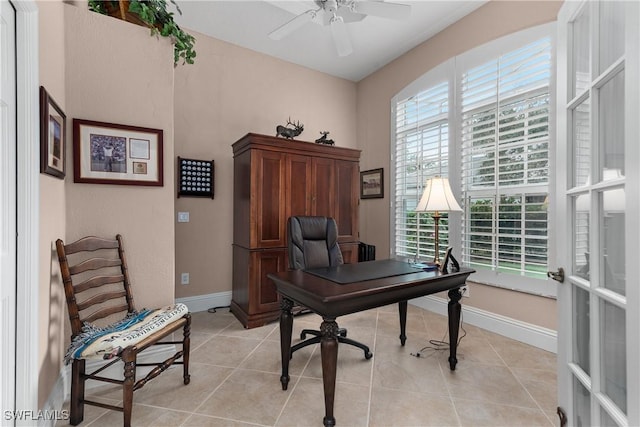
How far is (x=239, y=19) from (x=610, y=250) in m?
3.55

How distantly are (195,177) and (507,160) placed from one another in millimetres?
3182

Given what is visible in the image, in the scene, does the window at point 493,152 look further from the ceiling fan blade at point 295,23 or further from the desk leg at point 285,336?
the desk leg at point 285,336

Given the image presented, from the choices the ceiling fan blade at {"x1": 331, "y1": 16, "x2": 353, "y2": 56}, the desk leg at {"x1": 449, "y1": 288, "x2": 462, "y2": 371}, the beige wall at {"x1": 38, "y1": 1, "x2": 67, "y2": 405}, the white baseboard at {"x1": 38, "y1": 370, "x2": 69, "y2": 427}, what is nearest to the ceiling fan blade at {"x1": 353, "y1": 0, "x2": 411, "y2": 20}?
the ceiling fan blade at {"x1": 331, "y1": 16, "x2": 353, "y2": 56}

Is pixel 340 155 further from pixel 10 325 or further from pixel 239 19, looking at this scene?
pixel 10 325

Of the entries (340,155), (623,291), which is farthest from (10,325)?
(340,155)

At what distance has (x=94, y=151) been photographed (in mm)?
1915

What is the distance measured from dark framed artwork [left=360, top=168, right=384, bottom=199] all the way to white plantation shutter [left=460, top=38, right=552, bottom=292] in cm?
126

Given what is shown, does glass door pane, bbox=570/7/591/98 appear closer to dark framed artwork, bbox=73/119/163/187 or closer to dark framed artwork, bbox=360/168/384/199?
dark framed artwork, bbox=73/119/163/187

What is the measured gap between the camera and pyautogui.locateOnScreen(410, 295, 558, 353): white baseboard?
2453mm

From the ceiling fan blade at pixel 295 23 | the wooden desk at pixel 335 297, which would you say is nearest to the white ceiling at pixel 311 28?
the ceiling fan blade at pixel 295 23

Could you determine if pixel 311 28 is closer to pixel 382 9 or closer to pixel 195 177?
pixel 382 9

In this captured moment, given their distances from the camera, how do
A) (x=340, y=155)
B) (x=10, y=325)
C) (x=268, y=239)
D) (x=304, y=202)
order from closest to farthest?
1. (x=10, y=325)
2. (x=268, y=239)
3. (x=304, y=202)
4. (x=340, y=155)

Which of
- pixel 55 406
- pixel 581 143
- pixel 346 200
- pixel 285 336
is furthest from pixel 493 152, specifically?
pixel 55 406

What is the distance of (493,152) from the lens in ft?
9.26
